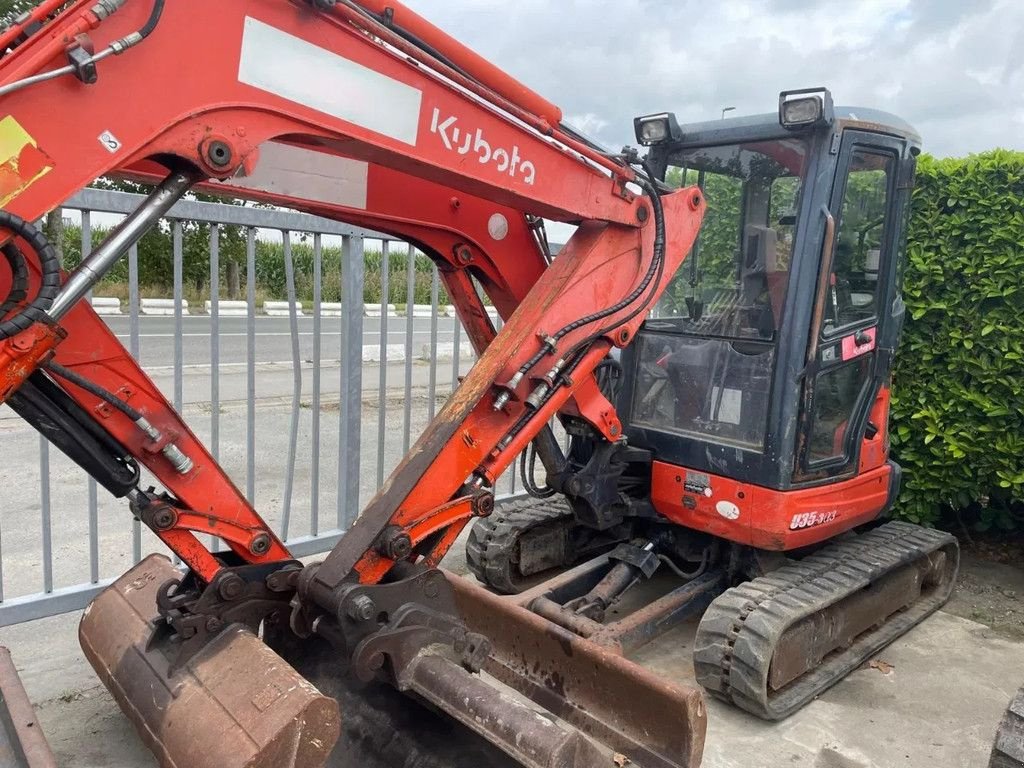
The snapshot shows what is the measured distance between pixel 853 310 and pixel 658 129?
1371 millimetres

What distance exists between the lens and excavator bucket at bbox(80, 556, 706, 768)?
2.26 m

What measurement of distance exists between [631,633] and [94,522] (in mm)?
2553

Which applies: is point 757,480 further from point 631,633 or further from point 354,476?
point 354,476

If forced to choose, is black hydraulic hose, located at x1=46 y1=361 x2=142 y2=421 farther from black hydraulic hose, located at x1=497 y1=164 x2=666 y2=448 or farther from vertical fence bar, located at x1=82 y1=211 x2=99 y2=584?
black hydraulic hose, located at x1=497 y1=164 x2=666 y2=448

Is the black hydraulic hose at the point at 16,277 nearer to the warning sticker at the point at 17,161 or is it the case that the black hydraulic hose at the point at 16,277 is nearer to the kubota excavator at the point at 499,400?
the kubota excavator at the point at 499,400

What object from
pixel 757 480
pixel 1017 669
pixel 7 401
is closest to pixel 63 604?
pixel 7 401

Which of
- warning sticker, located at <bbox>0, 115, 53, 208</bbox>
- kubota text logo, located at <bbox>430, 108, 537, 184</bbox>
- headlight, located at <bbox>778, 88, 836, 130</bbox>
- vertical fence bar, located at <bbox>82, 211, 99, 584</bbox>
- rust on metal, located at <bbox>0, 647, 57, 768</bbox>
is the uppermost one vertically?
headlight, located at <bbox>778, 88, 836, 130</bbox>

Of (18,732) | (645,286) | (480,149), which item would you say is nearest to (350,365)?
(645,286)

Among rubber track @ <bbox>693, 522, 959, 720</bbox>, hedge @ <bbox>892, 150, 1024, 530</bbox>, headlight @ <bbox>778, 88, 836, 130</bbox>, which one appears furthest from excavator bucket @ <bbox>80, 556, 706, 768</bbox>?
hedge @ <bbox>892, 150, 1024, 530</bbox>

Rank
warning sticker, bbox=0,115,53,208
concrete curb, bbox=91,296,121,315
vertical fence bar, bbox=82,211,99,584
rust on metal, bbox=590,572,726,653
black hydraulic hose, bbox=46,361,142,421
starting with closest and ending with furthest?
warning sticker, bbox=0,115,53,208 → black hydraulic hose, bbox=46,361,142,421 → vertical fence bar, bbox=82,211,99,584 → rust on metal, bbox=590,572,726,653 → concrete curb, bbox=91,296,121,315

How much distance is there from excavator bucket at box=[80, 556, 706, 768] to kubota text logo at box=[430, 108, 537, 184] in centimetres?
165

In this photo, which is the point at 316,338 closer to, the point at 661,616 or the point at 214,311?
the point at 214,311

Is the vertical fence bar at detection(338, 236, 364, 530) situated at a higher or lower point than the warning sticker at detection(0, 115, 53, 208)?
lower

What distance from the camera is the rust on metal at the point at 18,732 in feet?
7.56
